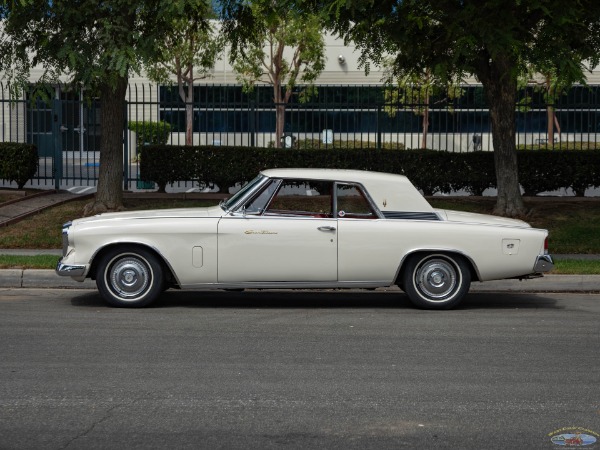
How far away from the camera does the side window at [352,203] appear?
11055 mm

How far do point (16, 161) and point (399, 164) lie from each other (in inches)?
291

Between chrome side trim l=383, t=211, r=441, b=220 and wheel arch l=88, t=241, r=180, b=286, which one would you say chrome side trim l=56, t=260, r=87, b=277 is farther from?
chrome side trim l=383, t=211, r=441, b=220

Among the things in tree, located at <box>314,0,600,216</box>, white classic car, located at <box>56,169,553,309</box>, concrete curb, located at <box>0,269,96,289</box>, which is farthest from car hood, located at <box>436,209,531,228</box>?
concrete curb, located at <box>0,269,96,289</box>

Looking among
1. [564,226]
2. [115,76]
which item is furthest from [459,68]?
[115,76]

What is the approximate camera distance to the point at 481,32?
14.8m

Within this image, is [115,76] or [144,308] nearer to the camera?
[144,308]

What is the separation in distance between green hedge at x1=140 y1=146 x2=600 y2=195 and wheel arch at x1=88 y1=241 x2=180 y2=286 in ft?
30.6

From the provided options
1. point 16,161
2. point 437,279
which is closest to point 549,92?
point 16,161

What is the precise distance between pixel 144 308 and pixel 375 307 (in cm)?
246

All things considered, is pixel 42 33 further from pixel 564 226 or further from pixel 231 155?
pixel 564 226

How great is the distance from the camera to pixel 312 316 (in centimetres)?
1067

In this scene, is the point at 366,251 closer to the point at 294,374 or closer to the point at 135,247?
the point at 135,247

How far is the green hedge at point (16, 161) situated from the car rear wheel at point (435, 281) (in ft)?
37.9

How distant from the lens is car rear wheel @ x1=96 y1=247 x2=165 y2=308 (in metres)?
10.9
